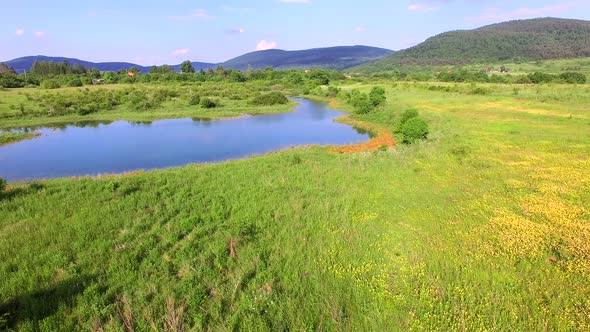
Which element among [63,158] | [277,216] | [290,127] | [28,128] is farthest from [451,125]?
[28,128]

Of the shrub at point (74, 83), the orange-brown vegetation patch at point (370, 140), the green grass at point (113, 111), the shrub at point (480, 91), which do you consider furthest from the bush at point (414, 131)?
the shrub at point (74, 83)

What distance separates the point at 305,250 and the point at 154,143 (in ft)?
95.5

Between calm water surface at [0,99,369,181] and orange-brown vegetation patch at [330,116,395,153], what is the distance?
1734 millimetres

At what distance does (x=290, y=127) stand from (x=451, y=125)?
20.0m

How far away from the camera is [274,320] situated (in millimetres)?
7281

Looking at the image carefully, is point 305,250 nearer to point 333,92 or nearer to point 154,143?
point 154,143

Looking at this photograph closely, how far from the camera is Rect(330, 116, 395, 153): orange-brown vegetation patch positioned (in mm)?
29941

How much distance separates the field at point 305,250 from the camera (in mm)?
7285

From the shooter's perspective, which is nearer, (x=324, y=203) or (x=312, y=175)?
(x=324, y=203)

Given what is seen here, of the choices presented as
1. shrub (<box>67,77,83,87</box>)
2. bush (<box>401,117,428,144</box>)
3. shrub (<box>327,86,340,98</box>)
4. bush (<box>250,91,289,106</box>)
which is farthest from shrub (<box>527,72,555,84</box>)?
shrub (<box>67,77,83,87</box>)

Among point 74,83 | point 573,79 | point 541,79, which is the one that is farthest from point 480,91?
point 74,83

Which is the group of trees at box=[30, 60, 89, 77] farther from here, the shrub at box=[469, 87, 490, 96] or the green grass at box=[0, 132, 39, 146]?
the shrub at box=[469, 87, 490, 96]

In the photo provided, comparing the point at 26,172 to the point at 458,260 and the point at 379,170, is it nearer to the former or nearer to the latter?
the point at 379,170

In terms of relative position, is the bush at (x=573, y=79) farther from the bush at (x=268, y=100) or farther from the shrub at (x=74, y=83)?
the shrub at (x=74, y=83)
